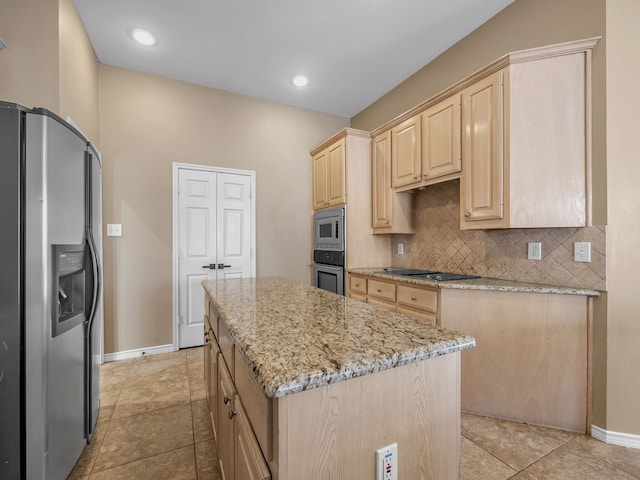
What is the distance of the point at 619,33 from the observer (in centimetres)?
174

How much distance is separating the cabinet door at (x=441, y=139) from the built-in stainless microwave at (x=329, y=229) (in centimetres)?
107

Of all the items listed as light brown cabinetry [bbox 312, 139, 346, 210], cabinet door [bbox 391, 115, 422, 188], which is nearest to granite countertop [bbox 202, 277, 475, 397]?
cabinet door [bbox 391, 115, 422, 188]

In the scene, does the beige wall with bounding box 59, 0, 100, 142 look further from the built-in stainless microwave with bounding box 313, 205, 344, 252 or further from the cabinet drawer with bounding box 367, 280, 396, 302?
the cabinet drawer with bounding box 367, 280, 396, 302

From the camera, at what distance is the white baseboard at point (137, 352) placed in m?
2.96

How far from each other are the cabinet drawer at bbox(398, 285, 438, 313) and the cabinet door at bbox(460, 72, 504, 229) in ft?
2.02

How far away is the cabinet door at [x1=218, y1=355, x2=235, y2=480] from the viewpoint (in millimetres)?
1056

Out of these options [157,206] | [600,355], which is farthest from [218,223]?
[600,355]

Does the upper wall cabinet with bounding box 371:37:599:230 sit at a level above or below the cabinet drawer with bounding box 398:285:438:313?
above

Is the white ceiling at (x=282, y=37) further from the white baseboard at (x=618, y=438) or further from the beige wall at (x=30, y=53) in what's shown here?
the white baseboard at (x=618, y=438)

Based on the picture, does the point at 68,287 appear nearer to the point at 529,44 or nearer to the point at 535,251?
the point at 535,251

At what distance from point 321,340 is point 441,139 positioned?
2.24 metres

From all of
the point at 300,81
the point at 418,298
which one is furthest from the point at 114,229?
the point at 418,298

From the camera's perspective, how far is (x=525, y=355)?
6.39 feet

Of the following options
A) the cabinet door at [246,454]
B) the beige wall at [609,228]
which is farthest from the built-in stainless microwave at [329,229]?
the cabinet door at [246,454]
